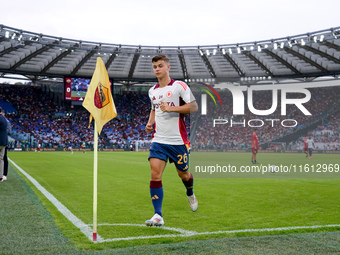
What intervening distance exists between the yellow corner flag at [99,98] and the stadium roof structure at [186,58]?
33.1 m

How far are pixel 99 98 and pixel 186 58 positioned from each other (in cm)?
4040

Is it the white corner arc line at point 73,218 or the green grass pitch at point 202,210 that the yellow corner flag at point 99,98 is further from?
the green grass pitch at point 202,210

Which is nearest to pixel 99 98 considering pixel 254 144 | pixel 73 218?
pixel 73 218

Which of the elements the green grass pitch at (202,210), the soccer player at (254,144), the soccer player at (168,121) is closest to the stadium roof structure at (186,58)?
the soccer player at (254,144)

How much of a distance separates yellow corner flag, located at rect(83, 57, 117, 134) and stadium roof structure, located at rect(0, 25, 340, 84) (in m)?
33.1

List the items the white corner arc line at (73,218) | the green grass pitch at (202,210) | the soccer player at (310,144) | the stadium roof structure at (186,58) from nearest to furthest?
the white corner arc line at (73,218) → the green grass pitch at (202,210) → the soccer player at (310,144) → the stadium roof structure at (186,58)

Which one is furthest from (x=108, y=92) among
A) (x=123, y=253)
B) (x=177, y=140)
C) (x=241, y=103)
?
(x=241, y=103)

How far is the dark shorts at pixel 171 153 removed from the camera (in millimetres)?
5102

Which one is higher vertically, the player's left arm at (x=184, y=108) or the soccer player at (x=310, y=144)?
the player's left arm at (x=184, y=108)

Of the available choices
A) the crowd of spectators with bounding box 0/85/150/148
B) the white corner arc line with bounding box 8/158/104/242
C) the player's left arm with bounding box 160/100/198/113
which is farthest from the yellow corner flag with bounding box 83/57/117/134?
the crowd of spectators with bounding box 0/85/150/148

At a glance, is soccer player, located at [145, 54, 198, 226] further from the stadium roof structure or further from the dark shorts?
the stadium roof structure

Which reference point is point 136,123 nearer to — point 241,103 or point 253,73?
point 253,73

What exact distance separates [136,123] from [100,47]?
15725mm

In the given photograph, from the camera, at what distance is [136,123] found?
175ft
